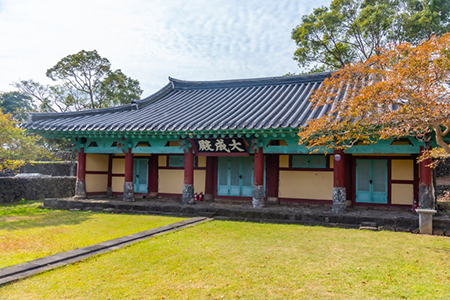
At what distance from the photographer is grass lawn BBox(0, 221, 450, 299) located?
4.18m

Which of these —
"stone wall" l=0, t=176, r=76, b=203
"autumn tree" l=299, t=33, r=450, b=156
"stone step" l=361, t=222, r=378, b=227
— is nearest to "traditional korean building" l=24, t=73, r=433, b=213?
"stone step" l=361, t=222, r=378, b=227

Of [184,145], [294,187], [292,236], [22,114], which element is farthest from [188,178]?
[22,114]

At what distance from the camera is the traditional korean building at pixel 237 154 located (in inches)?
417

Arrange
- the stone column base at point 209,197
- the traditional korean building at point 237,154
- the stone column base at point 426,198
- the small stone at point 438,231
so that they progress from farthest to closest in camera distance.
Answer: the stone column base at point 209,197 → the traditional korean building at point 237,154 → the stone column base at point 426,198 → the small stone at point 438,231

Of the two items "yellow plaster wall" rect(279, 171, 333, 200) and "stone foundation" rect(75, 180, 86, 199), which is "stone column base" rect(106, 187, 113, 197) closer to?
"stone foundation" rect(75, 180, 86, 199)

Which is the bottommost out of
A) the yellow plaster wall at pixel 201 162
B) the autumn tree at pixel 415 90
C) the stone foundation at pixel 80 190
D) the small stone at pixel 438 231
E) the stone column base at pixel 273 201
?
the small stone at pixel 438 231

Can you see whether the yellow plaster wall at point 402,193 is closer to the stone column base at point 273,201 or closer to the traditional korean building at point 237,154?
the traditional korean building at point 237,154

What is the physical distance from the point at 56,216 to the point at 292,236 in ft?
24.4

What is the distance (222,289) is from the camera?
4.29 m

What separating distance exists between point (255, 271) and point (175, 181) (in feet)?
31.3

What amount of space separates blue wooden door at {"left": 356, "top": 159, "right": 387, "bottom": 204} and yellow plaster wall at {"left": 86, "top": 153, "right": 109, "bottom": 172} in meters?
10.6

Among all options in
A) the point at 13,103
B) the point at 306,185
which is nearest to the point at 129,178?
the point at 306,185

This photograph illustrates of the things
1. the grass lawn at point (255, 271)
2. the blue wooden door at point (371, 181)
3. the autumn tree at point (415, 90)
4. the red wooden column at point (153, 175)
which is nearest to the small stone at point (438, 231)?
the grass lawn at point (255, 271)

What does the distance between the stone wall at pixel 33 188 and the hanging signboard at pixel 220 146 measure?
29.8 ft
